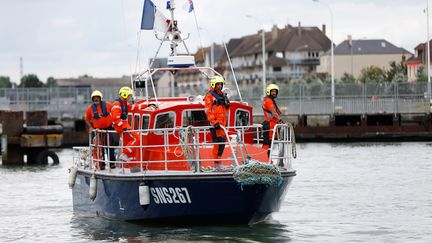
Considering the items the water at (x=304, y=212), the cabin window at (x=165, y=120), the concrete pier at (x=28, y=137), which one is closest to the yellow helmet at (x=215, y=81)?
the cabin window at (x=165, y=120)

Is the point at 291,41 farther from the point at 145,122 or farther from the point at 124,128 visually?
the point at 124,128

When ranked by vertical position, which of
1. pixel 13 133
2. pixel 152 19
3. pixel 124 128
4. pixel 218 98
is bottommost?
pixel 13 133

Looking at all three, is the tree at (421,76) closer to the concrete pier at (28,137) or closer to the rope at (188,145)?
the concrete pier at (28,137)

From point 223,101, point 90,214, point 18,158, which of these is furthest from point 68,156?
point 223,101

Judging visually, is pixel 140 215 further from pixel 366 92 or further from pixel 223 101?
pixel 366 92

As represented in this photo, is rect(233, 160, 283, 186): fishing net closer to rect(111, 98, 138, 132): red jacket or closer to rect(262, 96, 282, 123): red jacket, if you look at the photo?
rect(262, 96, 282, 123): red jacket

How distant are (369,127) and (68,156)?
1812 centimetres

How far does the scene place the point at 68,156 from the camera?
5362cm

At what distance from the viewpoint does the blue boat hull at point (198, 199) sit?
68.3 feet

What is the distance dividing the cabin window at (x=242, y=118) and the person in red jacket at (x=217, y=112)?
1.25 meters

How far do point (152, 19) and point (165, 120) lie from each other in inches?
108

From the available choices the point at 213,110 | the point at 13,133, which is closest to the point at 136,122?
the point at 213,110

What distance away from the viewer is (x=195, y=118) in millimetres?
22578

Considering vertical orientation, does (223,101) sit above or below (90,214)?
above
